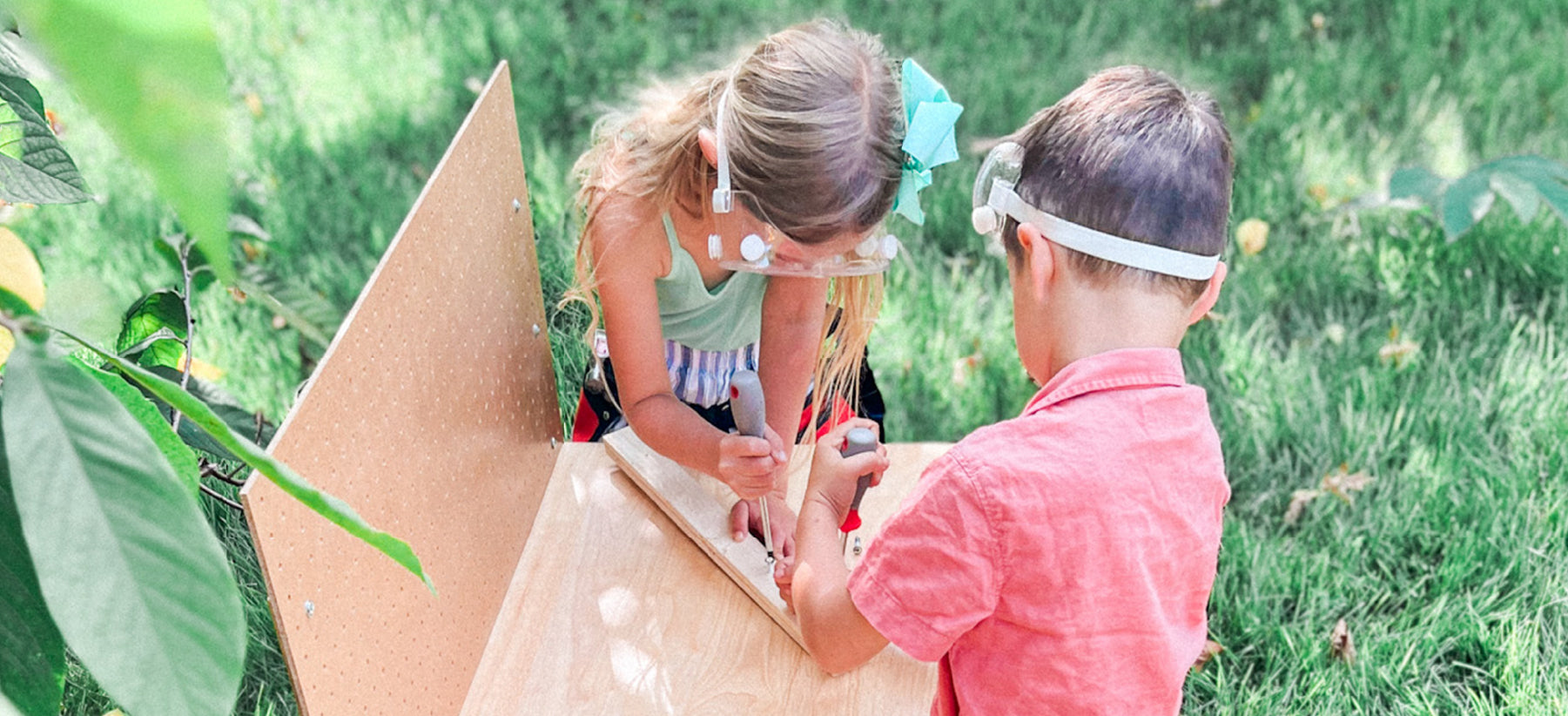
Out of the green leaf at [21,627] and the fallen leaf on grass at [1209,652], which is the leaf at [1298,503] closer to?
the fallen leaf on grass at [1209,652]

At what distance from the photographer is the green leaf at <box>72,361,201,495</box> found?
0.57 meters

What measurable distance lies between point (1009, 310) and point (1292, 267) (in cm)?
61

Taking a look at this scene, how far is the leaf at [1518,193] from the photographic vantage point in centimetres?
210

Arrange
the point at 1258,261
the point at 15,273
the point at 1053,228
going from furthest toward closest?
the point at 1258,261 < the point at 1053,228 < the point at 15,273

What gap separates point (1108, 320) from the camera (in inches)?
41.5

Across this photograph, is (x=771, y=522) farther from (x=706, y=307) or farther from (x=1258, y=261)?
(x=1258, y=261)

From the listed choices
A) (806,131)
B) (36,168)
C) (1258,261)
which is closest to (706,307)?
(806,131)

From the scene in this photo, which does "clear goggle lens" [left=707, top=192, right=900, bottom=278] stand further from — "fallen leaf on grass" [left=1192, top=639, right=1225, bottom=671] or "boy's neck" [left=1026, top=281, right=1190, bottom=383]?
"fallen leaf on grass" [left=1192, top=639, right=1225, bottom=671]

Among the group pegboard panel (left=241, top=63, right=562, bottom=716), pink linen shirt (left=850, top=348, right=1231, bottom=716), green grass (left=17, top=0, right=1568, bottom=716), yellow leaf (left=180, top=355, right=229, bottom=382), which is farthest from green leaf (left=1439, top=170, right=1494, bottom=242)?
yellow leaf (left=180, top=355, right=229, bottom=382)

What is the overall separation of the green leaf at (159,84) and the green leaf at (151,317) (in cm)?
113

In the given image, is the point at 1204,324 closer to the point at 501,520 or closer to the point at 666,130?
the point at 666,130

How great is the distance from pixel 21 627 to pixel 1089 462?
2.35ft

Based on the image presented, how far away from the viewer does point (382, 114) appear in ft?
9.84

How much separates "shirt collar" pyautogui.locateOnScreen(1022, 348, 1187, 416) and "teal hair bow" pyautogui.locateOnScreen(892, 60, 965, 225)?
0.31 metres
